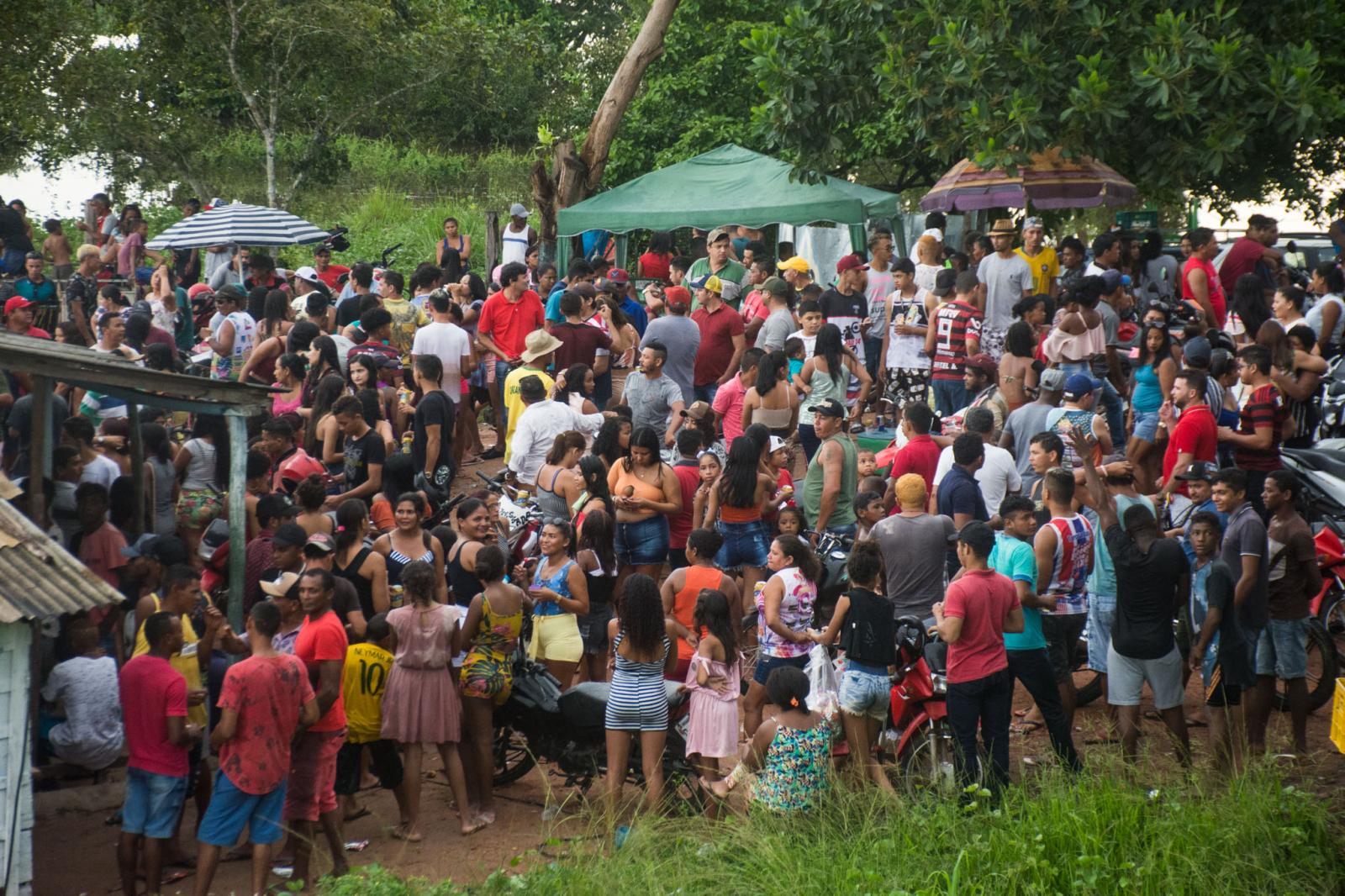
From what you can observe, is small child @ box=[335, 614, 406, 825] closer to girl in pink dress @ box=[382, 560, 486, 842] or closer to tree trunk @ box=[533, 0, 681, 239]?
girl in pink dress @ box=[382, 560, 486, 842]

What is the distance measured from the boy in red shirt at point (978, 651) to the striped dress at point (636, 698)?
1467 millimetres

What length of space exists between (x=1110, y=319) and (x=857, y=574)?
5.81m

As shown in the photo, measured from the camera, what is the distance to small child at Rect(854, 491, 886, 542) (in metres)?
8.88

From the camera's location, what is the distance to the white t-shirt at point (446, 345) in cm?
1194

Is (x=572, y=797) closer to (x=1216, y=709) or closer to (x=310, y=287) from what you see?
(x=1216, y=709)

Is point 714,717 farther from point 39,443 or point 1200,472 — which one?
point 39,443

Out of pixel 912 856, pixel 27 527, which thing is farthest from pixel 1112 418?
pixel 27 527

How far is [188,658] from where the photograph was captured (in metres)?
7.24

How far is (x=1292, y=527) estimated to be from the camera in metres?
8.02

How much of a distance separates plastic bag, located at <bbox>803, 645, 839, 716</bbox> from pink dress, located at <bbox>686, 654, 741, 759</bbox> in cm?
41

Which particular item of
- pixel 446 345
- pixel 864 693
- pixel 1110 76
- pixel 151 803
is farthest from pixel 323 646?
pixel 1110 76

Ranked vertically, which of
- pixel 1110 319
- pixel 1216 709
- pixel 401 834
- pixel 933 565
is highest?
pixel 1110 319

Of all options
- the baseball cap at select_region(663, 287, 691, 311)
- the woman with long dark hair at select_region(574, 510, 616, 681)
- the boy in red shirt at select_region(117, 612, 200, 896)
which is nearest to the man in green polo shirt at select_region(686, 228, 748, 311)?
the baseball cap at select_region(663, 287, 691, 311)

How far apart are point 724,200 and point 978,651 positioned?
11.0 m
